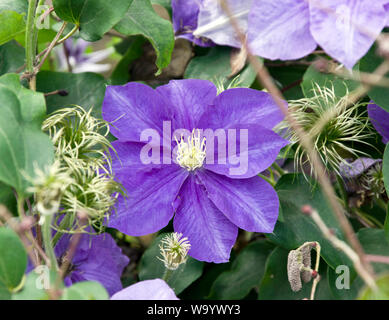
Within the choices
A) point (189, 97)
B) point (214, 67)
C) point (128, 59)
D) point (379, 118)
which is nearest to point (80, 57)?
point (128, 59)

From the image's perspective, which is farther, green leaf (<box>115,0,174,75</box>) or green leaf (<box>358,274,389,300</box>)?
green leaf (<box>115,0,174,75</box>)

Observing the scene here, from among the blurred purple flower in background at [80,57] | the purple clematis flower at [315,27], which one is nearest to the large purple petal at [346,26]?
the purple clematis flower at [315,27]

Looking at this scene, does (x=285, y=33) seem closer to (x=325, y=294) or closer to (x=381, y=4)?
(x=381, y=4)

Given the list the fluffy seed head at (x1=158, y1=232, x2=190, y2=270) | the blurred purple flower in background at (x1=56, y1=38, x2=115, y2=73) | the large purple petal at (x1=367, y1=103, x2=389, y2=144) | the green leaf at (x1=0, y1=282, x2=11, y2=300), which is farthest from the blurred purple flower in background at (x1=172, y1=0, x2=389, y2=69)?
the blurred purple flower in background at (x1=56, y1=38, x2=115, y2=73)

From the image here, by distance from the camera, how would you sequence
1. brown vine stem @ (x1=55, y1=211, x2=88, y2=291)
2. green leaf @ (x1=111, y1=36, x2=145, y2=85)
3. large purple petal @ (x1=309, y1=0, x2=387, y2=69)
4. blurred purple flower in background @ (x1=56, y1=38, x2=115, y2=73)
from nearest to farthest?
1. brown vine stem @ (x1=55, y1=211, x2=88, y2=291)
2. large purple petal @ (x1=309, y1=0, x2=387, y2=69)
3. green leaf @ (x1=111, y1=36, x2=145, y2=85)
4. blurred purple flower in background @ (x1=56, y1=38, x2=115, y2=73)

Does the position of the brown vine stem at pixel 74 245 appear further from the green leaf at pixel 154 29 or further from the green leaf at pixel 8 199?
the green leaf at pixel 154 29

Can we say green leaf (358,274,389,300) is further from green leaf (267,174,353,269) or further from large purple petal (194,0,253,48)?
large purple petal (194,0,253,48)
